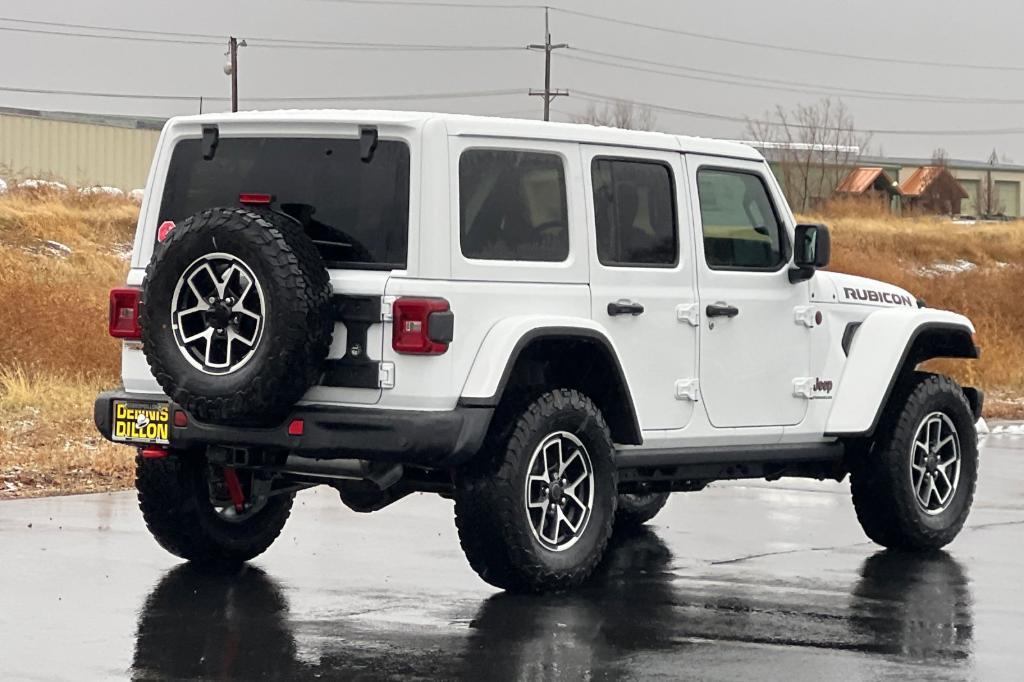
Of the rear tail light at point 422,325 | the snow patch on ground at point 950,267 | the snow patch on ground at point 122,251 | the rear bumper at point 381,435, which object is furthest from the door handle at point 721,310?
the snow patch on ground at point 950,267

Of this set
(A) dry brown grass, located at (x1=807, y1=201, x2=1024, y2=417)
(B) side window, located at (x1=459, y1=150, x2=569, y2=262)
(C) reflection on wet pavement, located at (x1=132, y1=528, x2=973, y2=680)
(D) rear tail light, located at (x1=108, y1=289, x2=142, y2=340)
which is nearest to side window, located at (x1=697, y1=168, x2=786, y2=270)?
(B) side window, located at (x1=459, y1=150, x2=569, y2=262)

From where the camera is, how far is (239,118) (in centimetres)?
845

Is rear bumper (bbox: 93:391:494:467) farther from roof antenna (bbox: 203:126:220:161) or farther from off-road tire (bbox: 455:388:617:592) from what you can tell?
roof antenna (bbox: 203:126:220:161)

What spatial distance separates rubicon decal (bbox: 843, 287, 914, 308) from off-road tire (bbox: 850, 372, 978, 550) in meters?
0.43

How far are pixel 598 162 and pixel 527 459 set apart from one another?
4.90 ft

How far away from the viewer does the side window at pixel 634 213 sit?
872 cm

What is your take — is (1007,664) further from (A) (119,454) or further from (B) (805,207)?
(B) (805,207)

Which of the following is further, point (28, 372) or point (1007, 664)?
point (28, 372)

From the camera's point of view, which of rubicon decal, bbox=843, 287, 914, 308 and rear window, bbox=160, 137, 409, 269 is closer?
rear window, bbox=160, 137, 409, 269

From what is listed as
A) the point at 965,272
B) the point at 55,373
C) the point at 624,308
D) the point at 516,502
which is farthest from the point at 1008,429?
the point at 965,272

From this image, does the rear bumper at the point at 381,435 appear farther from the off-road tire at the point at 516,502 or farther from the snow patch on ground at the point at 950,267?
the snow patch on ground at the point at 950,267

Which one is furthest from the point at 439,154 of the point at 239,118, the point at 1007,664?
the point at 1007,664

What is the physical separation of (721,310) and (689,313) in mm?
234

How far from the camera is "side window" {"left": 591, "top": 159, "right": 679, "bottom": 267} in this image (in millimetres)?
8719
